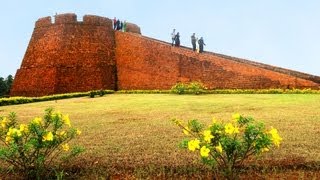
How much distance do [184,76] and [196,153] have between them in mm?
14416

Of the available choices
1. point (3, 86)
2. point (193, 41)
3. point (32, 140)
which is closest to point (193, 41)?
point (193, 41)

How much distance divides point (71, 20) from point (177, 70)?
5.56 metres

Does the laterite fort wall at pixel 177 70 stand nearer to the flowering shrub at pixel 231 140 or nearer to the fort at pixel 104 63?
the fort at pixel 104 63

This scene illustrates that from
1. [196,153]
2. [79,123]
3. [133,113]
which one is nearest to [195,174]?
[196,153]

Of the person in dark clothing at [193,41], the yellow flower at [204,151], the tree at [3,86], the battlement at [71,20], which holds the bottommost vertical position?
the yellow flower at [204,151]

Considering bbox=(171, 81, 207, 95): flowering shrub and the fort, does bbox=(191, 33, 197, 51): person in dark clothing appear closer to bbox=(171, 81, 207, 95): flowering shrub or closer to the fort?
the fort

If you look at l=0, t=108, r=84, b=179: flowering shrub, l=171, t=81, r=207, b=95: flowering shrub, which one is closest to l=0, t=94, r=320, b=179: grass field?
l=0, t=108, r=84, b=179: flowering shrub

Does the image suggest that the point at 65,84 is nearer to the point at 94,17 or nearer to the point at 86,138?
the point at 94,17

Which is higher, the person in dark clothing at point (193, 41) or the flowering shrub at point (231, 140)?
the person in dark clothing at point (193, 41)

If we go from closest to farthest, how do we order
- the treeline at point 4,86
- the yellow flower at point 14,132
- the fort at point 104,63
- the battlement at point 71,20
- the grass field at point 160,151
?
the yellow flower at point 14,132
the grass field at point 160,151
the fort at point 104,63
the battlement at point 71,20
the treeline at point 4,86

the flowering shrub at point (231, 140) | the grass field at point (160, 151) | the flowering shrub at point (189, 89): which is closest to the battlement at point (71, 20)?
the flowering shrub at point (189, 89)

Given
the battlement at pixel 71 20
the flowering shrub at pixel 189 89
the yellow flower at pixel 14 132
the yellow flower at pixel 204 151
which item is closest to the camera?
the yellow flower at pixel 204 151

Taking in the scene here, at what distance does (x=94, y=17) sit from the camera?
21.8 metres

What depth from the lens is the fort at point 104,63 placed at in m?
19.4
